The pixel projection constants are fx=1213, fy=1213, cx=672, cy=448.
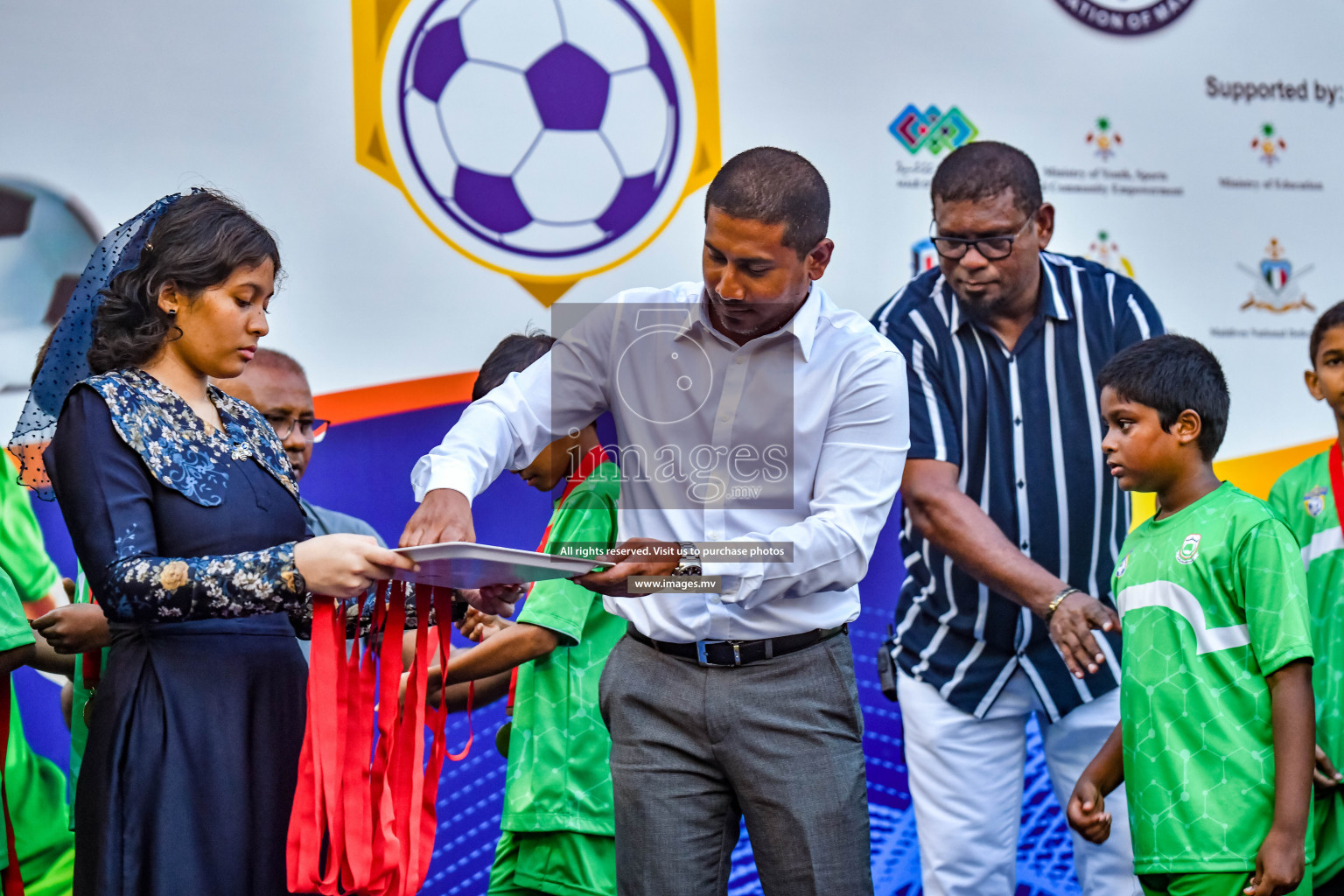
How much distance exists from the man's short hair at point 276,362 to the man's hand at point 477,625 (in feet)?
3.13

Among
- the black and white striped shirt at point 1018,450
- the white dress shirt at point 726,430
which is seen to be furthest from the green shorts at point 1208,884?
the white dress shirt at point 726,430

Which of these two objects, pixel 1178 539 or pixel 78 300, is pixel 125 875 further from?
pixel 1178 539

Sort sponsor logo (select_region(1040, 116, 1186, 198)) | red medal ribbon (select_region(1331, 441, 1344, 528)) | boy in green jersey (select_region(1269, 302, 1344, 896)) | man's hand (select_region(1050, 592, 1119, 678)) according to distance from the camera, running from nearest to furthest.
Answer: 1. man's hand (select_region(1050, 592, 1119, 678))
2. boy in green jersey (select_region(1269, 302, 1344, 896))
3. red medal ribbon (select_region(1331, 441, 1344, 528))
4. sponsor logo (select_region(1040, 116, 1186, 198))

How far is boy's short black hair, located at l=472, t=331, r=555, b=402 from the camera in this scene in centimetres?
279

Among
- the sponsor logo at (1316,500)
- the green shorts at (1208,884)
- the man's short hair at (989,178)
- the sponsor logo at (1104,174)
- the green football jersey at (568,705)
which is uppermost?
the sponsor logo at (1104,174)

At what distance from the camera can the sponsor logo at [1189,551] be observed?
7.49 ft

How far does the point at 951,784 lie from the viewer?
2824 millimetres

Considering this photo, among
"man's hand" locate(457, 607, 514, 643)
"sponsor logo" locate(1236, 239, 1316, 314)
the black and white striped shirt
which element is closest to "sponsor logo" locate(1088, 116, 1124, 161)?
"sponsor logo" locate(1236, 239, 1316, 314)

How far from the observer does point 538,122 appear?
3369 millimetres

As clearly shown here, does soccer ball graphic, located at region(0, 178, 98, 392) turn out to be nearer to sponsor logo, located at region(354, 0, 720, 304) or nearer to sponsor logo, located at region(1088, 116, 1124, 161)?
sponsor logo, located at region(354, 0, 720, 304)

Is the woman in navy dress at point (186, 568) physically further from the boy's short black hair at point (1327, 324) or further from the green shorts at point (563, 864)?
→ the boy's short black hair at point (1327, 324)

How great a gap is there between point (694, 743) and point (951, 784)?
104 centimetres

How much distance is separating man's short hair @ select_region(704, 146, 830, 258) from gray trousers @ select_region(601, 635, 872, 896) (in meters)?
0.73

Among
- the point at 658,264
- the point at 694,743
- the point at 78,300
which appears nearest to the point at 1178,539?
the point at 694,743
